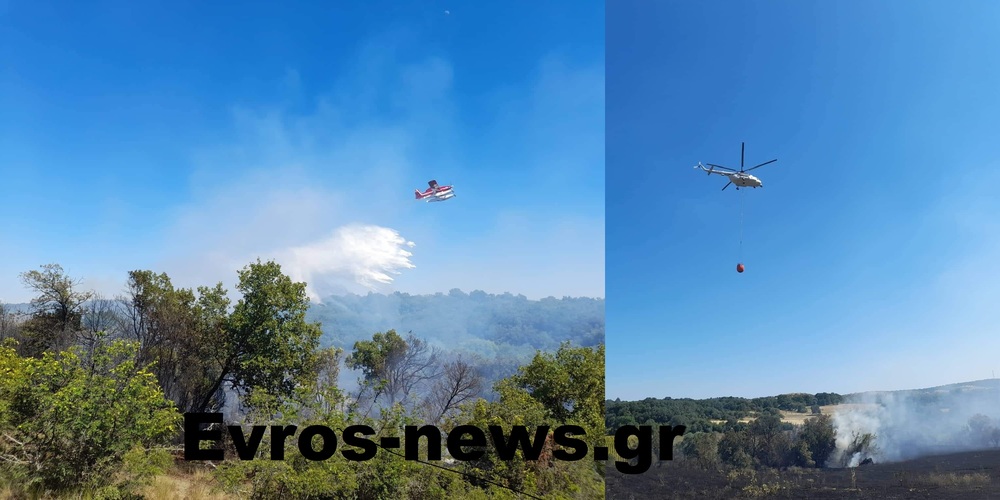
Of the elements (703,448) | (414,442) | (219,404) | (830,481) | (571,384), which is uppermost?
(571,384)

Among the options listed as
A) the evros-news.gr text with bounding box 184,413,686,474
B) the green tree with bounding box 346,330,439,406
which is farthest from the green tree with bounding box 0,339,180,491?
the green tree with bounding box 346,330,439,406

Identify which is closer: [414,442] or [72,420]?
[72,420]

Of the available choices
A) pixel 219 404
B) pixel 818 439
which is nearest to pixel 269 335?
pixel 219 404

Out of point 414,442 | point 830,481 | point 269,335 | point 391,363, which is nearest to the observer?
point 414,442

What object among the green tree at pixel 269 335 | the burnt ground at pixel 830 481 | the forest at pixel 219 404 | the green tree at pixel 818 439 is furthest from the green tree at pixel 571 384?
the green tree at pixel 818 439

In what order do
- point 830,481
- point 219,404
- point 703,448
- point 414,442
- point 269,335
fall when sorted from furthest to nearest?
1. point 703,448
2. point 830,481
3. point 219,404
4. point 269,335
5. point 414,442

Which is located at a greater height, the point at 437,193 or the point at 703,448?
the point at 437,193

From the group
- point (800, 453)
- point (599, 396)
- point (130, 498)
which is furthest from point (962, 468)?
point (130, 498)

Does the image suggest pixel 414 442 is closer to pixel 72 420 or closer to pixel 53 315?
pixel 72 420

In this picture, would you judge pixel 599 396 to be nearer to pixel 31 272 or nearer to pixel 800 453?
pixel 800 453
